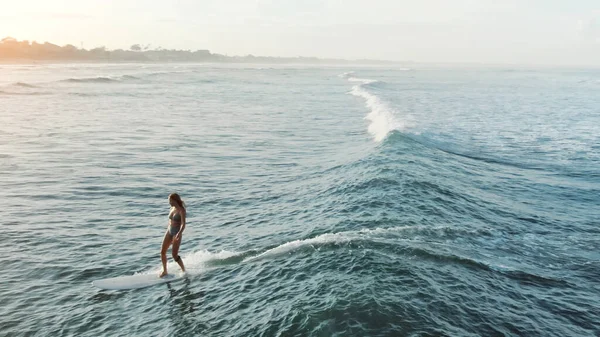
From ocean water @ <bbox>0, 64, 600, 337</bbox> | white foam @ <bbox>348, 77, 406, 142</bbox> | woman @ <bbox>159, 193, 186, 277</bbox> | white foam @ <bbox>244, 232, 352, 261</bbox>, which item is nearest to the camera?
ocean water @ <bbox>0, 64, 600, 337</bbox>

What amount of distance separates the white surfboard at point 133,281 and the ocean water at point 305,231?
425mm

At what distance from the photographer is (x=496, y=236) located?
15.9 meters

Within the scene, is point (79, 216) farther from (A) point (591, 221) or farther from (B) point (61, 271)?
(A) point (591, 221)

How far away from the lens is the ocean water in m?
10.8

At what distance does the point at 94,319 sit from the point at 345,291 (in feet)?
18.5

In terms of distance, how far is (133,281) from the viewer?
12.8 m

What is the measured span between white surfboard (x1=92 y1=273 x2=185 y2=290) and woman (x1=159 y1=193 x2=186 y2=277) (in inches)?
7.6

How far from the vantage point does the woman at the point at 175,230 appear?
13000 mm

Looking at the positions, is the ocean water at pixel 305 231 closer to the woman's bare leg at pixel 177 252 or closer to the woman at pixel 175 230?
the woman's bare leg at pixel 177 252

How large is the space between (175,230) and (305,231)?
173 inches

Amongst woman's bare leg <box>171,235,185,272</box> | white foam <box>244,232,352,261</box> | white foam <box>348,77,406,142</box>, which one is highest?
woman's bare leg <box>171,235,185,272</box>

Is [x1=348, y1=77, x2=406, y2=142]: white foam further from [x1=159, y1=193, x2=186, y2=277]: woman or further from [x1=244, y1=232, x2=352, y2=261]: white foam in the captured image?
[x1=159, y1=193, x2=186, y2=277]: woman

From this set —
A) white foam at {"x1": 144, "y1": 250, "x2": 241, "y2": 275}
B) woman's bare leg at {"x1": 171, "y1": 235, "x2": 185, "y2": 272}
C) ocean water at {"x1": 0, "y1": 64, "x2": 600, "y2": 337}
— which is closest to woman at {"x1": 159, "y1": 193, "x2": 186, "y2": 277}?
woman's bare leg at {"x1": 171, "y1": 235, "x2": 185, "y2": 272}

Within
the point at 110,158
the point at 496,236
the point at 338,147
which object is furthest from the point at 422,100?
the point at 496,236
